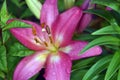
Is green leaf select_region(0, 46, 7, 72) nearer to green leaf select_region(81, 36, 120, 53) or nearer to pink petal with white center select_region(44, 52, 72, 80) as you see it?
pink petal with white center select_region(44, 52, 72, 80)

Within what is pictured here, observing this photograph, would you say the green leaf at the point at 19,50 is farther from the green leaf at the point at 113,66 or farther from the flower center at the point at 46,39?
the green leaf at the point at 113,66

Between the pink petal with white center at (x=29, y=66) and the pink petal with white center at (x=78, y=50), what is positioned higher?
the pink petal with white center at (x=78, y=50)

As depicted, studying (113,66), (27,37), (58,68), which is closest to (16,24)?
(27,37)

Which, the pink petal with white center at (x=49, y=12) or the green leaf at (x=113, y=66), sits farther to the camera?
the pink petal with white center at (x=49, y=12)

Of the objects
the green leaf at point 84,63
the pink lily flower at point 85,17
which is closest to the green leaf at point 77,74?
the green leaf at point 84,63

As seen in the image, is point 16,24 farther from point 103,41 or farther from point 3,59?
point 103,41

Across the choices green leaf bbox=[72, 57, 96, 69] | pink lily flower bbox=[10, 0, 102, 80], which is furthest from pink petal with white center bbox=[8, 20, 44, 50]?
green leaf bbox=[72, 57, 96, 69]
